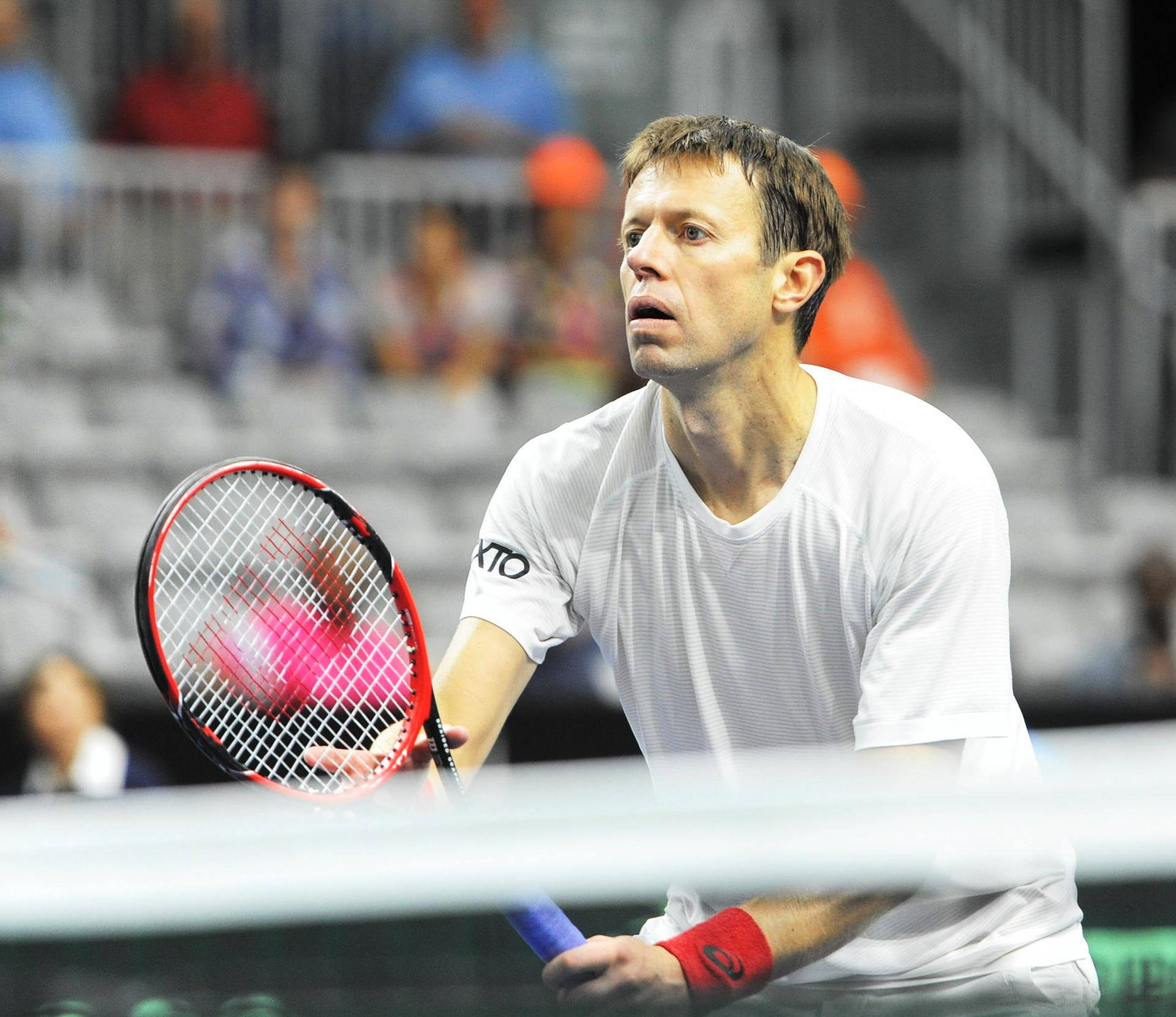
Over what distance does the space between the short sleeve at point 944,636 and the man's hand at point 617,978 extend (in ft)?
1.78

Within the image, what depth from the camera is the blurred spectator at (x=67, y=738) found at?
5.86m

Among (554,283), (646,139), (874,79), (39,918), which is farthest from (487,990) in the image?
(874,79)

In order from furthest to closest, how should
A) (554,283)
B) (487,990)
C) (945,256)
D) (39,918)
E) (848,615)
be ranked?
1. (945,256)
2. (554,283)
3. (848,615)
4. (487,990)
5. (39,918)

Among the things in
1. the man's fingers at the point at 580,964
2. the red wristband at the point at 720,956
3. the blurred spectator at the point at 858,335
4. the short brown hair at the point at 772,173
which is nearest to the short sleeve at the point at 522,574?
the short brown hair at the point at 772,173

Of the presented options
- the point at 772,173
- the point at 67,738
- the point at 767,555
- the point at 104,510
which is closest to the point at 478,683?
the point at 767,555

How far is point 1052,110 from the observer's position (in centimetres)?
995

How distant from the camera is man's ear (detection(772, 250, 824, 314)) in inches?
118

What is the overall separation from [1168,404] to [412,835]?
8.49 meters

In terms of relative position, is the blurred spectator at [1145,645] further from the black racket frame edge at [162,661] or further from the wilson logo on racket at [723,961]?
the wilson logo on racket at [723,961]

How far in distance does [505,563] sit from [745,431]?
0.46 metres

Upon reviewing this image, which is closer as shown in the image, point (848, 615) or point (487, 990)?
point (487, 990)

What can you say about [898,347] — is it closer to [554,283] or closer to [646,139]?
[554,283]

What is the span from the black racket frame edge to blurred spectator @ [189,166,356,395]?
16.4 ft

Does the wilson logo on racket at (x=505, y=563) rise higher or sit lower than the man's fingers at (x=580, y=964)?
higher
